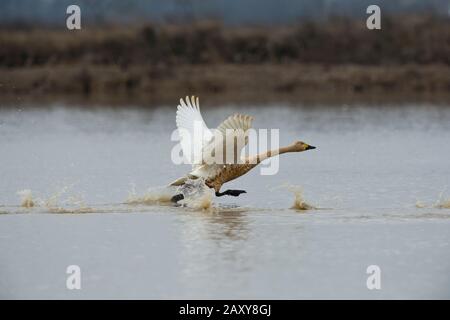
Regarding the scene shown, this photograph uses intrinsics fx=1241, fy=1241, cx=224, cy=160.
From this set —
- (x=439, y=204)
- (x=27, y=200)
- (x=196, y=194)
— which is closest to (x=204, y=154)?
(x=196, y=194)

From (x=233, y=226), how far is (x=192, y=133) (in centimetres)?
147

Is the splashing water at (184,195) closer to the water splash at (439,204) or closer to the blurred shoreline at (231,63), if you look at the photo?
the water splash at (439,204)

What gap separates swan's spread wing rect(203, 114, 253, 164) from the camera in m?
12.8

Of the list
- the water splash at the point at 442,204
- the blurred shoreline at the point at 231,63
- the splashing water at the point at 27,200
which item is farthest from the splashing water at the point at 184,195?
the blurred shoreline at the point at 231,63

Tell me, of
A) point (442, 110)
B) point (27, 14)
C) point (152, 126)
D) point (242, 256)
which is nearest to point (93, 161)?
point (152, 126)

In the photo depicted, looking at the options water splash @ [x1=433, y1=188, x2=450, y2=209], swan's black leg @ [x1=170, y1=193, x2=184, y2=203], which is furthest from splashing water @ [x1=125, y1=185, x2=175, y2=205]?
water splash @ [x1=433, y1=188, x2=450, y2=209]

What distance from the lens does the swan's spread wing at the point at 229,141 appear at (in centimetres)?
1280

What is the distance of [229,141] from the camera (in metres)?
13.1

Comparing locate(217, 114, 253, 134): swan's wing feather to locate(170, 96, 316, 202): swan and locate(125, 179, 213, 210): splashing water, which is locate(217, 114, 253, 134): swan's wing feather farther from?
locate(125, 179, 213, 210): splashing water

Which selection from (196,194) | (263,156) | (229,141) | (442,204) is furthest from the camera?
(263,156)

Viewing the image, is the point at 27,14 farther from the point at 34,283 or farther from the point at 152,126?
the point at 34,283

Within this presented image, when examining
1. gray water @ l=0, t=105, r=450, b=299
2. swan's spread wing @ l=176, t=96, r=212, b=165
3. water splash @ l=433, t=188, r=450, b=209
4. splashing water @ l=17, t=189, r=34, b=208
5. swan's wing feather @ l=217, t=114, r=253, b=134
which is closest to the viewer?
gray water @ l=0, t=105, r=450, b=299

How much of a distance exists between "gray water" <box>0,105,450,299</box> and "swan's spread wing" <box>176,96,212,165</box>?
61 centimetres

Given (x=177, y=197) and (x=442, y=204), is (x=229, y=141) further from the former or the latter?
(x=442, y=204)
